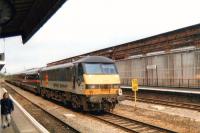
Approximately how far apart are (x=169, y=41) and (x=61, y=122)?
19.9 meters

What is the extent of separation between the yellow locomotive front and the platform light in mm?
11953

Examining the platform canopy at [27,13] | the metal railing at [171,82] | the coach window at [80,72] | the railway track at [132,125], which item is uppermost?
the platform canopy at [27,13]

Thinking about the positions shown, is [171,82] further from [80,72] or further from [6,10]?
[6,10]

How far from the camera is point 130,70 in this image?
4347 centimetres

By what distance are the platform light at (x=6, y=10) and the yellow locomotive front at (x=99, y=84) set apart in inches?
471

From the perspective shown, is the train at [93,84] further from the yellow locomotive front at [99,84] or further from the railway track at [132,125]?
the railway track at [132,125]

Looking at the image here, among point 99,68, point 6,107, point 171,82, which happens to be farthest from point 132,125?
point 171,82

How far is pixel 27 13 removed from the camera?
988cm

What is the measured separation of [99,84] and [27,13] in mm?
10547

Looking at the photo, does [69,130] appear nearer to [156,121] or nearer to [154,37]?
[156,121]

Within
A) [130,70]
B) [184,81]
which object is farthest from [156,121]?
[130,70]

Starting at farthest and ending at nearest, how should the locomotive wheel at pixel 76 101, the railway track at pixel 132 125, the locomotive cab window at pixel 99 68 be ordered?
the locomotive wheel at pixel 76 101 → the locomotive cab window at pixel 99 68 → the railway track at pixel 132 125

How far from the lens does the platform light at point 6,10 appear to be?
22.8ft

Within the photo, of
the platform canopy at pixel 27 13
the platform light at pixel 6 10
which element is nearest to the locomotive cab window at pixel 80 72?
the platform canopy at pixel 27 13
